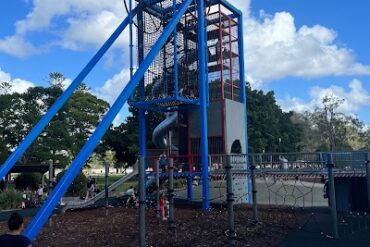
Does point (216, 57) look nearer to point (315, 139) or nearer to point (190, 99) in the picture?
point (190, 99)

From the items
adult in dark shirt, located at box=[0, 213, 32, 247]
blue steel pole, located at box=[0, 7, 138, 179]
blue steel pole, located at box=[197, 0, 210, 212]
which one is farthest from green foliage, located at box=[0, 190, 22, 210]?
adult in dark shirt, located at box=[0, 213, 32, 247]

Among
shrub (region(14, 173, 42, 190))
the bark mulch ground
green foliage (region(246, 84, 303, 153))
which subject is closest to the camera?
the bark mulch ground

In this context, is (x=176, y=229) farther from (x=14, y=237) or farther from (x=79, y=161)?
(x=14, y=237)

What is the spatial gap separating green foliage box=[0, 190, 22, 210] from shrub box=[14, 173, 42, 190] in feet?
28.5

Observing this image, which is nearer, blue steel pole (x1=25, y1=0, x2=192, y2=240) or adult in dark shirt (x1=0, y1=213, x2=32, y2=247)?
adult in dark shirt (x1=0, y1=213, x2=32, y2=247)

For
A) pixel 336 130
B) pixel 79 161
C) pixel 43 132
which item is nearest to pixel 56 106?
pixel 79 161

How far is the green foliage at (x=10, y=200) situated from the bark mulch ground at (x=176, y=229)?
8.41m

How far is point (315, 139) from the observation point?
317ft

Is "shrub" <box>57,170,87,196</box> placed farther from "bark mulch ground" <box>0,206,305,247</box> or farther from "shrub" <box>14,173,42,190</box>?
"bark mulch ground" <box>0,206,305,247</box>

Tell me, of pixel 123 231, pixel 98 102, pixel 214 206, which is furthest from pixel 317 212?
pixel 98 102

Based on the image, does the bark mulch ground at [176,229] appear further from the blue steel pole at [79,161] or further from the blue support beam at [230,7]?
the blue support beam at [230,7]

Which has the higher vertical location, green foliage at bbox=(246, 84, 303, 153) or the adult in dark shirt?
green foliage at bbox=(246, 84, 303, 153)

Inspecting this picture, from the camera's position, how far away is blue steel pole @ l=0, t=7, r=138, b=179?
1423 centimetres

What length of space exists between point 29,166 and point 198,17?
1804cm
